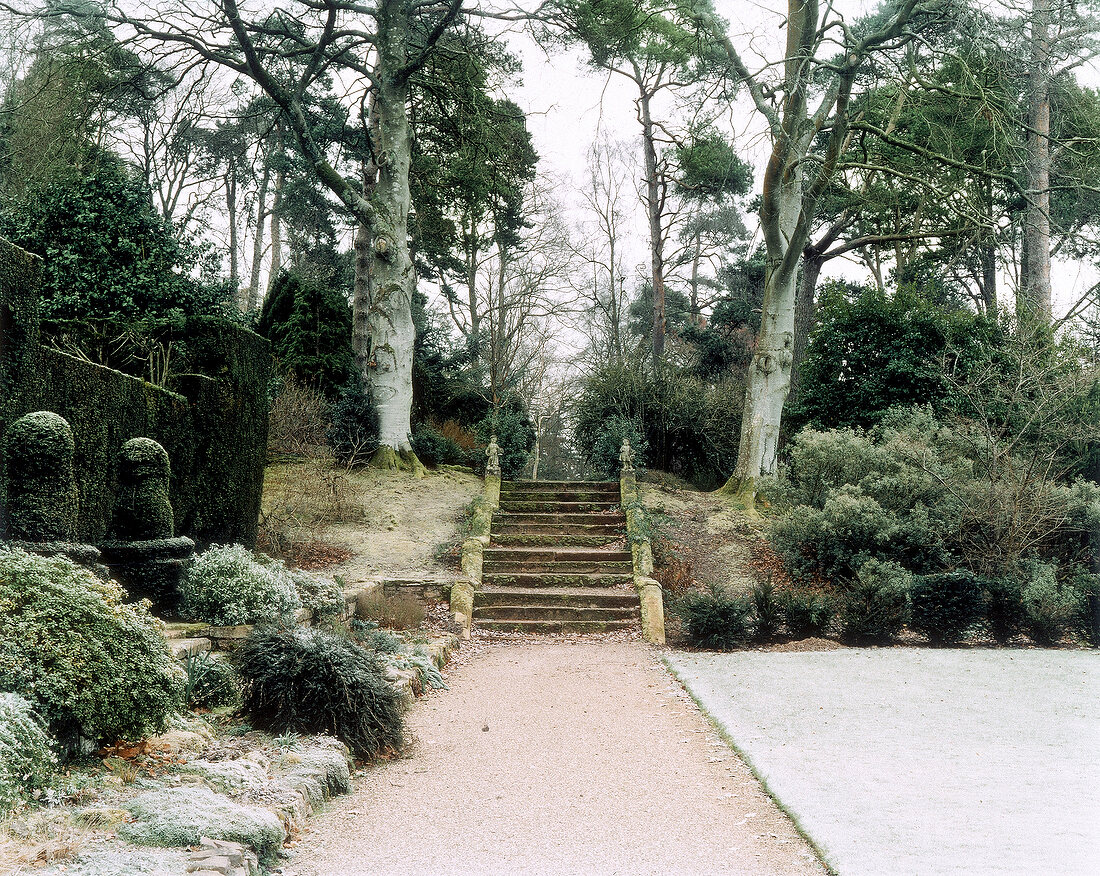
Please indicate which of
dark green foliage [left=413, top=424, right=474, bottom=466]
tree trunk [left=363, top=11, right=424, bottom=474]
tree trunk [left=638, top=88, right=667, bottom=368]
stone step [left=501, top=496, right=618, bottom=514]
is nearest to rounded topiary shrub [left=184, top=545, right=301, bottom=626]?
stone step [left=501, top=496, right=618, bottom=514]

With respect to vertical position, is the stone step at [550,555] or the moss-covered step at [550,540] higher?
the moss-covered step at [550,540]

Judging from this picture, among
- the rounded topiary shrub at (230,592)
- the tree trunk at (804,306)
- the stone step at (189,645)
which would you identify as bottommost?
the stone step at (189,645)

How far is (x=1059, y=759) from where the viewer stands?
523cm

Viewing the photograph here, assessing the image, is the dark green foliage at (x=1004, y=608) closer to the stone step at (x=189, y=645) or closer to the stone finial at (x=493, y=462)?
the stone step at (x=189, y=645)

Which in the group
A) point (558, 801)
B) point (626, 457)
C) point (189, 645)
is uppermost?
point (626, 457)

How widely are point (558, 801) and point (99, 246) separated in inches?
462

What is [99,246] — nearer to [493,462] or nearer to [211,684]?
[493,462]

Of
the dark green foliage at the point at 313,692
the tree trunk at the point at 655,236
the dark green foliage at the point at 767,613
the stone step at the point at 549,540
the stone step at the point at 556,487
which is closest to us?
the dark green foliage at the point at 313,692

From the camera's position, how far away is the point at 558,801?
15.3ft

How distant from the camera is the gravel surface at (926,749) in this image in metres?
3.77

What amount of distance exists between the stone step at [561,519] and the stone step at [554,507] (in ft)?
0.52

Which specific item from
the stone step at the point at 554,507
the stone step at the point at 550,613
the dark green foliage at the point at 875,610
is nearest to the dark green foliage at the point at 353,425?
the stone step at the point at 554,507

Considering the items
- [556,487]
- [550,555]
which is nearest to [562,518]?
[556,487]

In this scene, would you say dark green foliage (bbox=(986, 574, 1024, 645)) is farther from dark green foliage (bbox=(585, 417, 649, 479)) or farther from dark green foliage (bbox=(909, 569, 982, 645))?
dark green foliage (bbox=(585, 417, 649, 479))
